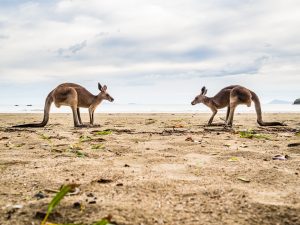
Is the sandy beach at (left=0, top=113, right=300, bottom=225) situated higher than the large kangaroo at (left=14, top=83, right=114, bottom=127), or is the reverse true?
the large kangaroo at (left=14, top=83, right=114, bottom=127)

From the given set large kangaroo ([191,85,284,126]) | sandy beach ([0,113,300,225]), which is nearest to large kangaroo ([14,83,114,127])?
large kangaroo ([191,85,284,126])

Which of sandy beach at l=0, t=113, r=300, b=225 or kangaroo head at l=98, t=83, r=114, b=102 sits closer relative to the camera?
sandy beach at l=0, t=113, r=300, b=225

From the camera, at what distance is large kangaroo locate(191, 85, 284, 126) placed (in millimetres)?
9629

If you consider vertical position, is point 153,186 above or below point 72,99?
below

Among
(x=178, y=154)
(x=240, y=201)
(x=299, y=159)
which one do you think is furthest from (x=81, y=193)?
(x=299, y=159)

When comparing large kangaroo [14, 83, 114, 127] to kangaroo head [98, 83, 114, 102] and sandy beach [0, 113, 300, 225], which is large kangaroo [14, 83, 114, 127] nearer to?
kangaroo head [98, 83, 114, 102]

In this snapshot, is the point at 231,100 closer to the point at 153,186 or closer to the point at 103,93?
the point at 103,93

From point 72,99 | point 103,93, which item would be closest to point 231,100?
point 103,93

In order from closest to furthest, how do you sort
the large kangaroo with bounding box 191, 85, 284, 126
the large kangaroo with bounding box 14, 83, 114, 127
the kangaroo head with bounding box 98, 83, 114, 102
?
the large kangaroo with bounding box 14, 83, 114, 127, the large kangaroo with bounding box 191, 85, 284, 126, the kangaroo head with bounding box 98, 83, 114, 102

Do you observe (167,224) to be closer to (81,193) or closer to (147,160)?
(81,193)

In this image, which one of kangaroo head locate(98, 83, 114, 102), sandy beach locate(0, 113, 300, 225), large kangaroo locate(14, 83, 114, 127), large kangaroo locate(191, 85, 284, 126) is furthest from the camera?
kangaroo head locate(98, 83, 114, 102)

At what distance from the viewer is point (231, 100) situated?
987 centimetres

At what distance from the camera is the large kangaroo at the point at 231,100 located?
379 inches

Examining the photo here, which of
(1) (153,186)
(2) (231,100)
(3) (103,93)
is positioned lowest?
(1) (153,186)
